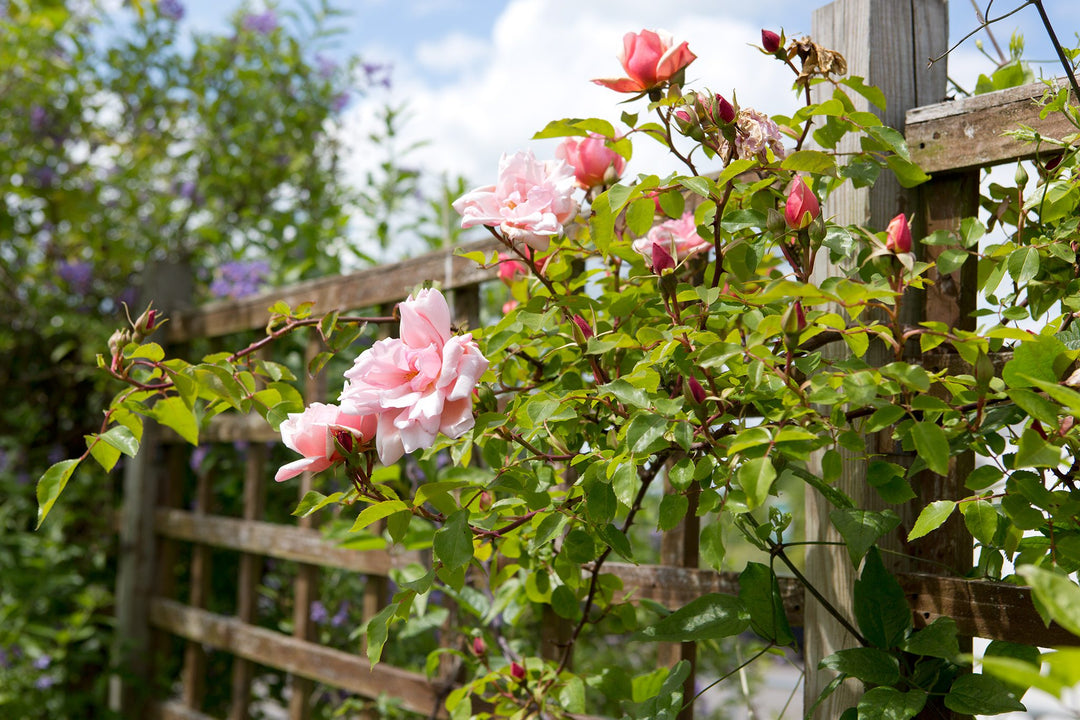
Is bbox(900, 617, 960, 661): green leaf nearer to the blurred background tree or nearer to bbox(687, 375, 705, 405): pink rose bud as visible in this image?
bbox(687, 375, 705, 405): pink rose bud

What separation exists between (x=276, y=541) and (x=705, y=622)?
4.89 ft

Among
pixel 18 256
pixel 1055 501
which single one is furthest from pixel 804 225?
pixel 18 256

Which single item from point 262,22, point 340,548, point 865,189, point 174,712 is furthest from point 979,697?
point 262,22

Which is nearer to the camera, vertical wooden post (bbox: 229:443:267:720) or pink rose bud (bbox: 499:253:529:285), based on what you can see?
pink rose bud (bbox: 499:253:529:285)

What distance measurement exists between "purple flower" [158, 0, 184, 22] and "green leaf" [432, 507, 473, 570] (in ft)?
11.0

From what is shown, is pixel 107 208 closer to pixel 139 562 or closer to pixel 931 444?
pixel 139 562

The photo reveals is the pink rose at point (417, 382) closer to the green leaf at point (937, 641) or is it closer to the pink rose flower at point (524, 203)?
the pink rose flower at point (524, 203)

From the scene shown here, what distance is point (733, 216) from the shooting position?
0.92 meters

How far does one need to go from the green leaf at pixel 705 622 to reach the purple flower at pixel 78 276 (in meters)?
2.80

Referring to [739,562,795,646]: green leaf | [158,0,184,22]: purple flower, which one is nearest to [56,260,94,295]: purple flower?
[158,0,184,22]: purple flower

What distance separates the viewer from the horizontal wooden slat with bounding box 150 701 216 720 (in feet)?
8.10

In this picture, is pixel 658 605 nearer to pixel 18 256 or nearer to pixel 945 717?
pixel 945 717

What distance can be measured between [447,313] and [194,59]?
10.3 ft

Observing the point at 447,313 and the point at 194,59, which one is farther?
the point at 194,59
